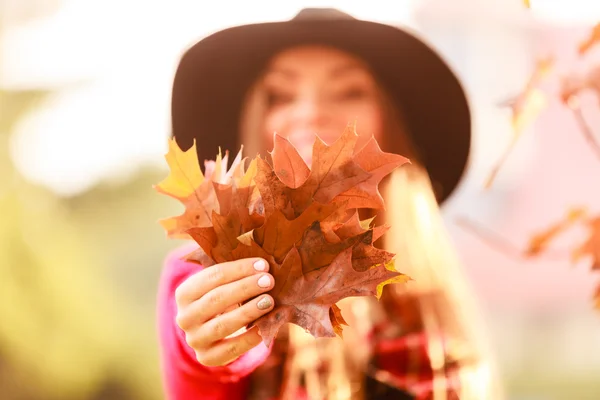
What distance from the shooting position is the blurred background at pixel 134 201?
1.20m

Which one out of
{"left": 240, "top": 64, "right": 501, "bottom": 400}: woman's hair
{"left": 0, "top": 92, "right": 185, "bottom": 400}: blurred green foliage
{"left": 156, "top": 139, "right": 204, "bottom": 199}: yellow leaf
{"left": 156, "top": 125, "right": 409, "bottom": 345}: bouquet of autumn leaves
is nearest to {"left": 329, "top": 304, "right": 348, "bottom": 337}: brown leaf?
{"left": 156, "top": 125, "right": 409, "bottom": 345}: bouquet of autumn leaves

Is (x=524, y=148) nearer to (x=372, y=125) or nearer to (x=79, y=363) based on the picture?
(x=372, y=125)

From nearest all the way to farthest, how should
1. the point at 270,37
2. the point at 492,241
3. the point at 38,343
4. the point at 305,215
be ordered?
the point at 305,215, the point at 270,37, the point at 492,241, the point at 38,343

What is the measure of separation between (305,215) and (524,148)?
101cm

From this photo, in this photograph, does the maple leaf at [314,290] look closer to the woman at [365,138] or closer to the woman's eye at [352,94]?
the woman at [365,138]

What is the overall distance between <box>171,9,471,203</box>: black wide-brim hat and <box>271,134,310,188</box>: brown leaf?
1.56 ft

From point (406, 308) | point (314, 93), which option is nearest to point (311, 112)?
point (314, 93)

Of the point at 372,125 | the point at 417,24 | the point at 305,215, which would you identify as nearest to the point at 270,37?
the point at 372,125

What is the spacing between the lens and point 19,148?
Result: 56.1 inches

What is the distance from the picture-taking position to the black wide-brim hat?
2.72ft

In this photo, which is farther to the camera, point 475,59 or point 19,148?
point 19,148

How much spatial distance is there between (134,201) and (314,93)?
0.73 metres

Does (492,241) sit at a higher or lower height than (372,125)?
lower

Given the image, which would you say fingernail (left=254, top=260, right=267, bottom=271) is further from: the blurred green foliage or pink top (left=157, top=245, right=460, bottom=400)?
the blurred green foliage
